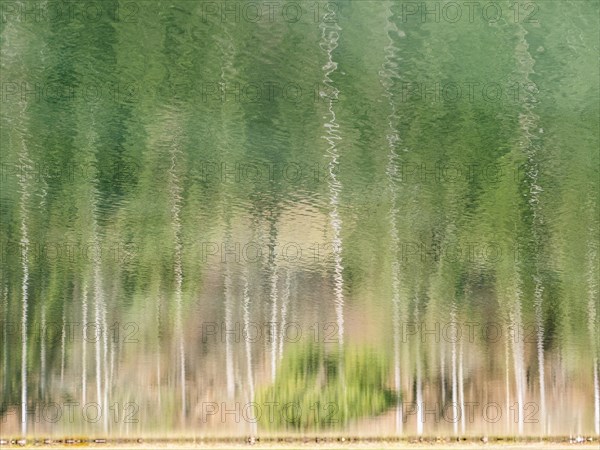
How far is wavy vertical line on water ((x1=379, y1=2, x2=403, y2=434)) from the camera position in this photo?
273cm

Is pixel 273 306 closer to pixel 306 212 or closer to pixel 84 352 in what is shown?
pixel 306 212

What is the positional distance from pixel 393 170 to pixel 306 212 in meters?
0.39

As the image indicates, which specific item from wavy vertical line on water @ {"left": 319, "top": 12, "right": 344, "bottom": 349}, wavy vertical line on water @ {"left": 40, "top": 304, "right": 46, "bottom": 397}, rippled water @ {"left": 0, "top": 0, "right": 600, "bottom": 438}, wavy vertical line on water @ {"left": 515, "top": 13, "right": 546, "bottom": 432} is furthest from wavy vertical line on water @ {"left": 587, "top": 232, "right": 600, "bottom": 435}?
wavy vertical line on water @ {"left": 40, "top": 304, "right": 46, "bottom": 397}

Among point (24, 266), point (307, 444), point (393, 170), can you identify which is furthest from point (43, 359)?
point (393, 170)

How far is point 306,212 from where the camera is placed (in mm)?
2746

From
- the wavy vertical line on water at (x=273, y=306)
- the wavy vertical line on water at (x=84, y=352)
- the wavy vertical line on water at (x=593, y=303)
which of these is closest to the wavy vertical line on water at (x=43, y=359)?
the wavy vertical line on water at (x=84, y=352)

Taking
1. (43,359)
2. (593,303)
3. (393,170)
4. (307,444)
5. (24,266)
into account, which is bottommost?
(307,444)

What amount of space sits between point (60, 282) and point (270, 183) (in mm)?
924

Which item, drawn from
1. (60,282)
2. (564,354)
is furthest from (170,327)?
(564,354)

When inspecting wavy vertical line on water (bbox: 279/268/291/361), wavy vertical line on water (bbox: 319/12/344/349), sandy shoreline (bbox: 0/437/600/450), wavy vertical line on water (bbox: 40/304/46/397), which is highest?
wavy vertical line on water (bbox: 319/12/344/349)

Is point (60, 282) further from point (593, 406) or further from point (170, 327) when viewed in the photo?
point (593, 406)

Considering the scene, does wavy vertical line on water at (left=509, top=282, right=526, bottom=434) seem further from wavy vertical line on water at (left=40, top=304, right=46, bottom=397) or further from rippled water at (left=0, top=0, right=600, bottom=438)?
wavy vertical line on water at (left=40, top=304, right=46, bottom=397)

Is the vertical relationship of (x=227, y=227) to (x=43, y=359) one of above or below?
above

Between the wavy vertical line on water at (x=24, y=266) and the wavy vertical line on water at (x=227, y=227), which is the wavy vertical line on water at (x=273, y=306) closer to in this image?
the wavy vertical line on water at (x=227, y=227)
